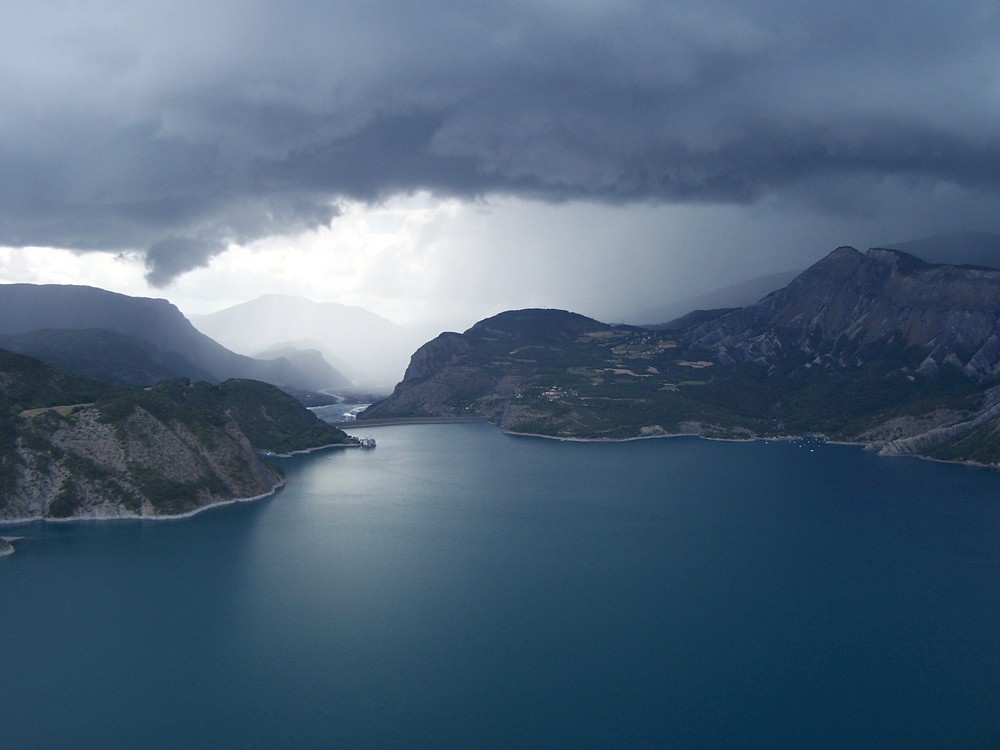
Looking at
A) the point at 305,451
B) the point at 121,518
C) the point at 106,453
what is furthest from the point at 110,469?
the point at 305,451

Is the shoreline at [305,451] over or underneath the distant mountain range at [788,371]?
underneath

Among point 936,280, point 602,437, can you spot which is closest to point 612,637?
point 602,437

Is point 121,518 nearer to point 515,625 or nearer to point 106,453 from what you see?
point 106,453

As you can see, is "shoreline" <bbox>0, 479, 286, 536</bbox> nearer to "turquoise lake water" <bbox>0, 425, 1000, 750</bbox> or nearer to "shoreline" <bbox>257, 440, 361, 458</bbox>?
"turquoise lake water" <bbox>0, 425, 1000, 750</bbox>

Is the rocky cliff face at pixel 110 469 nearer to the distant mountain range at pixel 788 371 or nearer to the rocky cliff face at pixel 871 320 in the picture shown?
the distant mountain range at pixel 788 371

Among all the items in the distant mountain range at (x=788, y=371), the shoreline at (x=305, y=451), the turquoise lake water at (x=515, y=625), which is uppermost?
the distant mountain range at (x=788, y=371)

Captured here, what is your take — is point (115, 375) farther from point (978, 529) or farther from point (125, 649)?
point (978, 529)

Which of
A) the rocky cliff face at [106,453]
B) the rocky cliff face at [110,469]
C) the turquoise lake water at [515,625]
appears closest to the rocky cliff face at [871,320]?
the turquoise lake water at [515,625]
